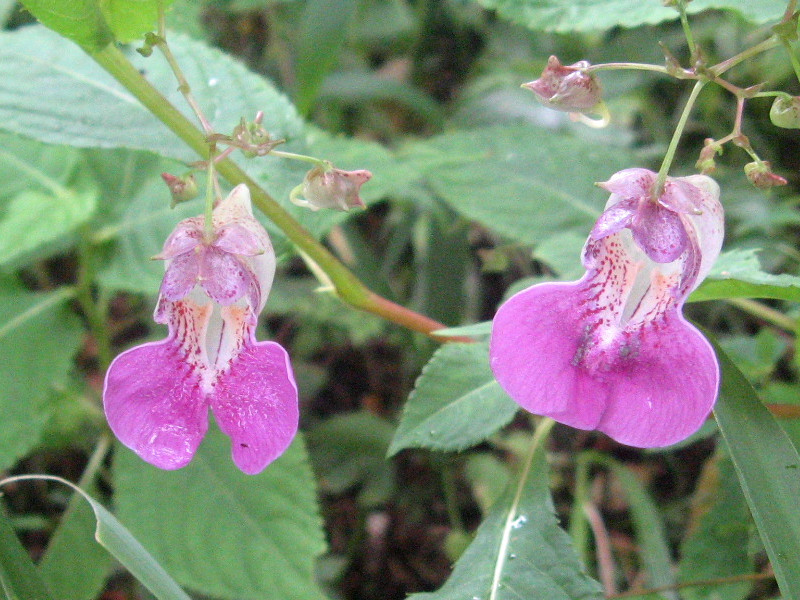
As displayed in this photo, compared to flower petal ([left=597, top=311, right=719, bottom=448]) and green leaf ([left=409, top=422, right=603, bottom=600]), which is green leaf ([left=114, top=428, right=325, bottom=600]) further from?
flower petal ([left=597, top=311, right=719, bottom=448])

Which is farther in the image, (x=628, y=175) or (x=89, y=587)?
(x=89, y=587)

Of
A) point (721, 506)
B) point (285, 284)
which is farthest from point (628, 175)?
point (285, 284)

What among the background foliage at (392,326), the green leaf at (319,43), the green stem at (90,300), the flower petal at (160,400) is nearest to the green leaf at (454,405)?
the background foliage at (392,326)

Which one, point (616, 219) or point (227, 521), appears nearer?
point (616, 219)

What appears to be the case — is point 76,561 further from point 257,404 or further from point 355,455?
point 257,404

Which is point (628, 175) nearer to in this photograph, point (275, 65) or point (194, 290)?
point (194, 290)

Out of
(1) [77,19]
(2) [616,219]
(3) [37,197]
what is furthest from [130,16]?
(3) [37,197]
